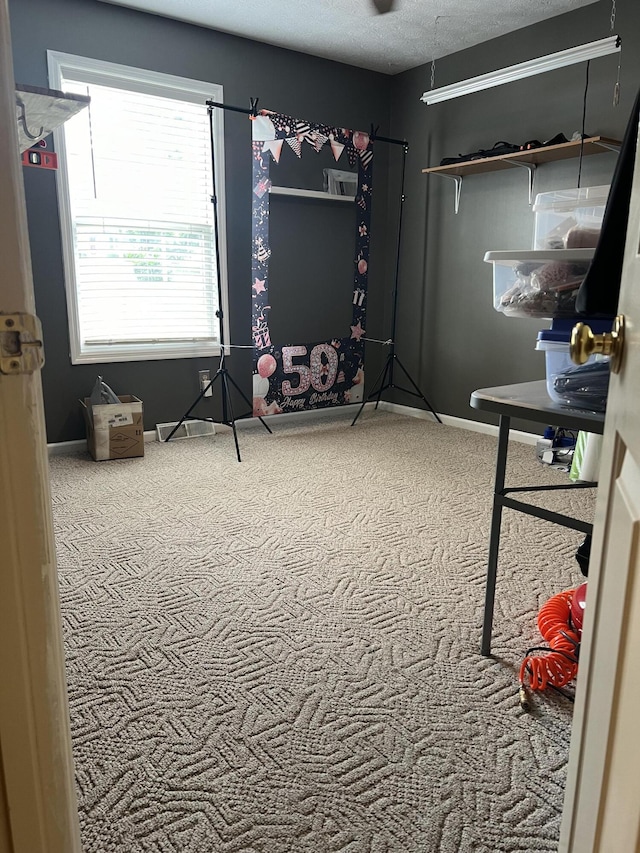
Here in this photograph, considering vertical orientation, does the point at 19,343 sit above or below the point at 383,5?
below

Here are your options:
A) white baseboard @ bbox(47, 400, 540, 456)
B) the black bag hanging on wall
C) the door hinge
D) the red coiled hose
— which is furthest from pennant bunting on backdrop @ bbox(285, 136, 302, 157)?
the door hinge

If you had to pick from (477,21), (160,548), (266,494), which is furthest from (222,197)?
(160,548)

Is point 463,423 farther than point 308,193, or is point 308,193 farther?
point 463,423

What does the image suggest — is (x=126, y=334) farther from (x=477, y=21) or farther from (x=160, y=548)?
(x=477, y=21)

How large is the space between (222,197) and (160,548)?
2533 mm

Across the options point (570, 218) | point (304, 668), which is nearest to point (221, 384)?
point (304, 668)

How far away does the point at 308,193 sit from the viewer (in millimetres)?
4270

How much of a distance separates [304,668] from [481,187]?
3.53m

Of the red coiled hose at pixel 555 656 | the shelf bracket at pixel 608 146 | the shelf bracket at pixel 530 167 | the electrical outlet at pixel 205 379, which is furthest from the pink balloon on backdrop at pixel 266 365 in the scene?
the red coiled hose at pixel 555 656

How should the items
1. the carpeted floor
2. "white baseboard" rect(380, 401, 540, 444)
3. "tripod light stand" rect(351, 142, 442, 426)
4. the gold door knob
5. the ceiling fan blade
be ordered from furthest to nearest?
"tripod light stand" rect(351, 142, 442, 426) < "white baseboard" rect(380, 401, 540, 444) < the ceiling fan blade < the carpeted floor < the gold door knob

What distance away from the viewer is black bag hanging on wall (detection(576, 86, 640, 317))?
113 centimetres

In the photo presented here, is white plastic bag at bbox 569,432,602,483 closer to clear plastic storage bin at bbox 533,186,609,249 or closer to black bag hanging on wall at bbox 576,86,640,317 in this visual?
clear plastic storage bin at bbox 533,186,609,249

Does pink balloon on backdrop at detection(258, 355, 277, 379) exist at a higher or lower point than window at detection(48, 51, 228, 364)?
lower

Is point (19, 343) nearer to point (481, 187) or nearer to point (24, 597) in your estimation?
point (24, 597)
